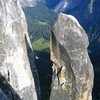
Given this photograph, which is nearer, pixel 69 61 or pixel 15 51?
pixel 15 51

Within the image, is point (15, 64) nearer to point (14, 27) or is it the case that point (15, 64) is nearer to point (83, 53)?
point (14, 27)

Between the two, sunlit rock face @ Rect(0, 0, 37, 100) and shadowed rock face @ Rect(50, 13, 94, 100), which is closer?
sunlit rock face @ Rect(0, 0, 37, 100)

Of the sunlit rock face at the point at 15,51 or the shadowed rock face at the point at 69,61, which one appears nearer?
the sunlit rock face at the point at 15,51

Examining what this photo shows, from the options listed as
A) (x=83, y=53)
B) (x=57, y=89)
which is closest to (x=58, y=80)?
(x=57, y=89)

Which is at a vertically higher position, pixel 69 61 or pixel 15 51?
pixel 15 51
